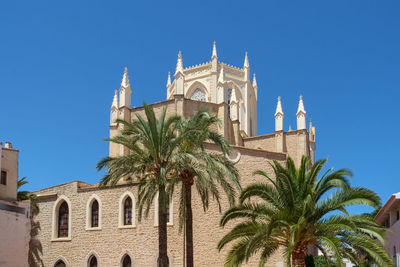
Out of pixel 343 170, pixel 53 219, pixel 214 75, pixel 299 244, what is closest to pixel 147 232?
pixel 53 219

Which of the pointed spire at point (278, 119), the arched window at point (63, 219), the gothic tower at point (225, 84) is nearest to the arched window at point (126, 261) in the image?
the arched window at point (63, 219)

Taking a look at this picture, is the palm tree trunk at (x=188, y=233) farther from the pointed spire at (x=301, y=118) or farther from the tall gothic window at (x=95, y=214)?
the pointed spire at (x=301, y=118)

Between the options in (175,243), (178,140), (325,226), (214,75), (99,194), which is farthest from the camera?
(214,75)

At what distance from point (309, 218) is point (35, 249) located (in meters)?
19.2

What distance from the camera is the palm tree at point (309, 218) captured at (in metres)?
17.2

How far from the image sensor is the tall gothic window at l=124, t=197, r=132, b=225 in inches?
1127

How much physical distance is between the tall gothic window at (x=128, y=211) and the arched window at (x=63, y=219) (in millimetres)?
4060

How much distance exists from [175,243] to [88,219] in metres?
5.67

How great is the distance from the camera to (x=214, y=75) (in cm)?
4778

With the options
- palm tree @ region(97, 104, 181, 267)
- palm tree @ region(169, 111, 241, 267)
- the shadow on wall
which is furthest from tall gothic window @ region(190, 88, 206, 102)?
palm tree @ region(97, 104, 181, 267)

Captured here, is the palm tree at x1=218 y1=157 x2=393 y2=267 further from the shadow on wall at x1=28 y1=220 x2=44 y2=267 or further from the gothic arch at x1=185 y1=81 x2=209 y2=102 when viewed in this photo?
the gothic arch at x1=185 y1=81 x2=209 y2=102

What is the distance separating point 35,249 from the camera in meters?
31.0

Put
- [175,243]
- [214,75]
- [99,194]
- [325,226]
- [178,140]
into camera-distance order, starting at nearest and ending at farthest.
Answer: [325,226] < [178,140] < [175,243] < [99,194] < [214,75]

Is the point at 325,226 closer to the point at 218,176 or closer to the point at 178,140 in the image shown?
the point at 218,176
